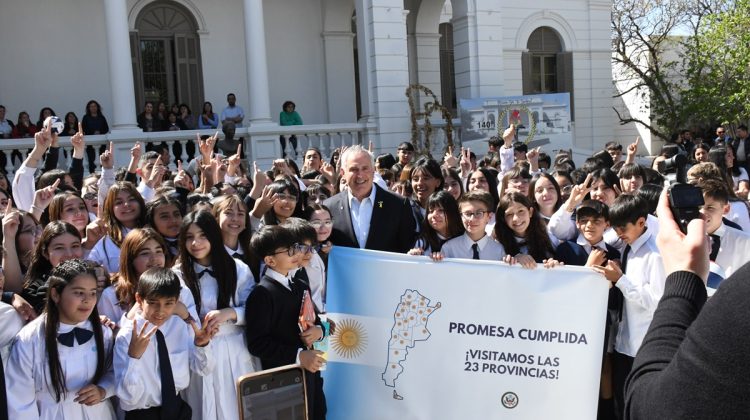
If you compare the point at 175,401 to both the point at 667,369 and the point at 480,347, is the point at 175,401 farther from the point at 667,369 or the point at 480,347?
the point at 667,369

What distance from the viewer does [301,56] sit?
62.5 feet

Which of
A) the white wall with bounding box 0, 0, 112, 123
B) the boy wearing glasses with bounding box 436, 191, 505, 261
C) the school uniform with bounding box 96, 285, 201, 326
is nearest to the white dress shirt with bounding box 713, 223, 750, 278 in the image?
the boy wearing glasses with bounding box 436, 191, 505, 261

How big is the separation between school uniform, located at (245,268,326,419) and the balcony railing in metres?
10.3

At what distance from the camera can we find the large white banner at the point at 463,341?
445 centimetres

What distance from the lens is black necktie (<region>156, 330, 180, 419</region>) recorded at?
3758 mm

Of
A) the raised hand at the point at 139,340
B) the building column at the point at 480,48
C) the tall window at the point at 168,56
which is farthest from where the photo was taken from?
the tall window at the point at 168,56

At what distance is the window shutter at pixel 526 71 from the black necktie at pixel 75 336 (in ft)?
64.7

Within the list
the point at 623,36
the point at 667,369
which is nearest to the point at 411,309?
the point at 667,369

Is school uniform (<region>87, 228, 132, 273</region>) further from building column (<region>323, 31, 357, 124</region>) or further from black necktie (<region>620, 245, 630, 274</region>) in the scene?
building column (<region>323, 31, 357, 124</region>)

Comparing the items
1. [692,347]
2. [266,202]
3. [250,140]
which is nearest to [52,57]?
[250,140]

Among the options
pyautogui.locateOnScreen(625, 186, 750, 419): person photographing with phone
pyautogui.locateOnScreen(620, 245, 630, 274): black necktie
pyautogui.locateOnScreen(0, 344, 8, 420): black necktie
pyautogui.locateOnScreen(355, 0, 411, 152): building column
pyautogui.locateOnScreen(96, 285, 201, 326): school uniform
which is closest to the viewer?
pyautogui.locateOnScreen(625, 186, 750, 419): person photographing with phone

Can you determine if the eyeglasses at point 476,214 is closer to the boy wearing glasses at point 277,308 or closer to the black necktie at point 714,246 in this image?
the boy wearing glasses at point 277,308

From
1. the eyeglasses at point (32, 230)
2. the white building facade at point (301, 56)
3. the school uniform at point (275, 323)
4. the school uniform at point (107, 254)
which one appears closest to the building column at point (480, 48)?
→ the white building facade at point (301, 56)

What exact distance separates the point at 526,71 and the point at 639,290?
18423mm
